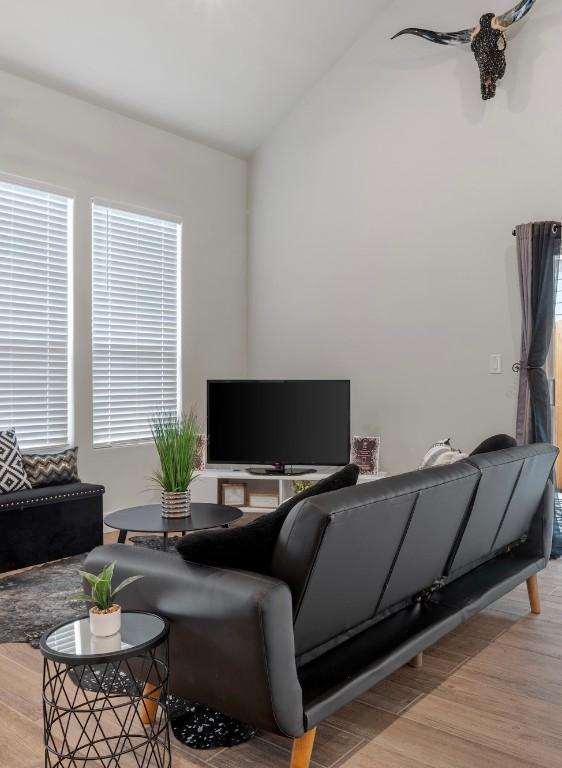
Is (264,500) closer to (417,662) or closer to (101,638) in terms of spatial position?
(417,662)

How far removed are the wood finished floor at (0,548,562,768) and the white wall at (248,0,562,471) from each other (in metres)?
2.22

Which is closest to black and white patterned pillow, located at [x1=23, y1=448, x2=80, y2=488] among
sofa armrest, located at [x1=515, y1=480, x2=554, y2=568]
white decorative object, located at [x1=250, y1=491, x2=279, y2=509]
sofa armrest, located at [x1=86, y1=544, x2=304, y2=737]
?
white decorative object, located at [x1=250, y1=491, x2=279, y2=509]

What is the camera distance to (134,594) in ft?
6.81

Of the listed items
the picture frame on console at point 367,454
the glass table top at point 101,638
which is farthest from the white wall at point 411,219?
the glass table top at point 101,638

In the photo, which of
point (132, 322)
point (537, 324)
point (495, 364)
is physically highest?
point (132, 322)

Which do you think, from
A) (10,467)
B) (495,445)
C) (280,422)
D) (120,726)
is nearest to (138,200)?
(280,422)

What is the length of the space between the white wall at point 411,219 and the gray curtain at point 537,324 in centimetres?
18

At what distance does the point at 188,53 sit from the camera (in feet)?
15.9

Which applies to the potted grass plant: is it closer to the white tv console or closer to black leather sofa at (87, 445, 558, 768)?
the white tv console

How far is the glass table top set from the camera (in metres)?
1.72

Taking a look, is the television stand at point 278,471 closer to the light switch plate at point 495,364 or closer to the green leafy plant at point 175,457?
the green leafy plant at point 175,457

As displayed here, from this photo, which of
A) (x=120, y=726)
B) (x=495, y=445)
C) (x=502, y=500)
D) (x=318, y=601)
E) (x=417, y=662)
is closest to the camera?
(x=318, y=601)

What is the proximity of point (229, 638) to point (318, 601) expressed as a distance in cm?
29

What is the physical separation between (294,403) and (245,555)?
10.7 ft
